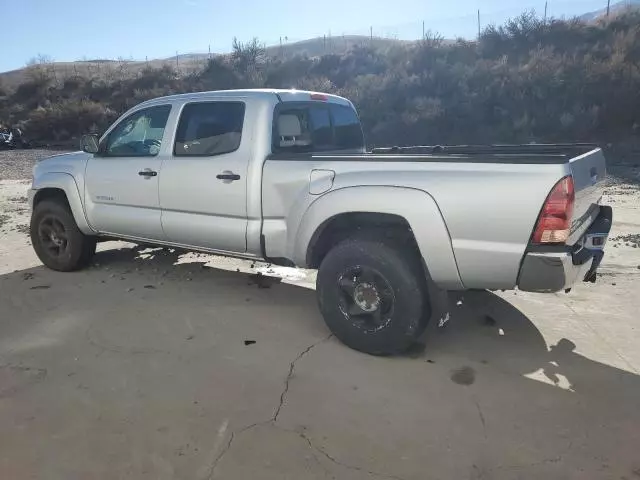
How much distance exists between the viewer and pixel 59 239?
595cm

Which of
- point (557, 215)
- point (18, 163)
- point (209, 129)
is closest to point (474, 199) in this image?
point (557, 215)

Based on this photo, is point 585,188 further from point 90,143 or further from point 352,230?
point 90,143

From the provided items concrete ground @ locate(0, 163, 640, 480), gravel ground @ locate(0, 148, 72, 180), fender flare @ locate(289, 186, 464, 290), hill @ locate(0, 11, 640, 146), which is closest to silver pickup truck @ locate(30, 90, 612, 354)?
fender flare @ locate(289, 186, 464, 290)

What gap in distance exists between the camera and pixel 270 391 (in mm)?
3369

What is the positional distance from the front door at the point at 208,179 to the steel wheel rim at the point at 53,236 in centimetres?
163

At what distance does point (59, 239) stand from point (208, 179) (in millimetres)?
2421

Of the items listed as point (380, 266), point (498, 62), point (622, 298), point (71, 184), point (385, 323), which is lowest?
point (622, 298)

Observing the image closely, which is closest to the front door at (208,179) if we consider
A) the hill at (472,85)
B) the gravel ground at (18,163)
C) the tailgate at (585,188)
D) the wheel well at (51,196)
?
the wheel well at (51,196)

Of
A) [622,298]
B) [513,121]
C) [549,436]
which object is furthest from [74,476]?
[513,121]

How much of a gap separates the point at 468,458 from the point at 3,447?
2.42 metres

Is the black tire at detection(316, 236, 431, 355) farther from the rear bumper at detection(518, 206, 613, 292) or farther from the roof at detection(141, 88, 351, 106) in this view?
the roof at detection(141, 88, 351, 106)

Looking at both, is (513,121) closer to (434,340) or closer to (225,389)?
(434,340)

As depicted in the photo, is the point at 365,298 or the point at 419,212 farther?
the point at 365,298

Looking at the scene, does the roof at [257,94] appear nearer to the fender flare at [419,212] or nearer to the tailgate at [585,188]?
the fender flare at [419,212]
